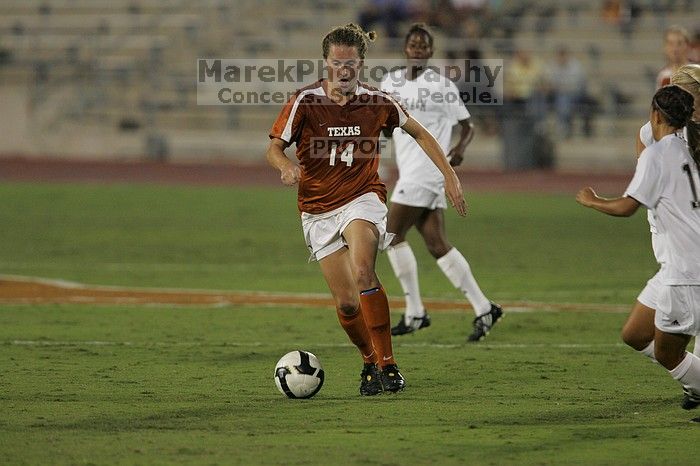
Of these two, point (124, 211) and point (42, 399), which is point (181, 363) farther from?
point (124, 211)

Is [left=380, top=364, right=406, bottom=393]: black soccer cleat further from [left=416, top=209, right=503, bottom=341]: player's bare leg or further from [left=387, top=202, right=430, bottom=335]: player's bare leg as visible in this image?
[left=387, top=202, right=430, bottom=335]: player's bare leg

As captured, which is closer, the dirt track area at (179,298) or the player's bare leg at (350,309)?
the player's bare leg at (350,309)

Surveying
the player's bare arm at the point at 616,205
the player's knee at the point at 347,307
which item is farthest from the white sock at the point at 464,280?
the player's bare arm at the point at 616,205

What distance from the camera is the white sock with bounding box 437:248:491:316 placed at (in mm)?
10070

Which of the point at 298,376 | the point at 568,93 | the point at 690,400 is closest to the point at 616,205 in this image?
the point at 690,400

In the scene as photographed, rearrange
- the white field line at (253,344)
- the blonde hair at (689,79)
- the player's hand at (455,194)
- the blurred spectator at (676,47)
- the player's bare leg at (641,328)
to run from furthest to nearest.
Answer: the blurred spectator at (676,47)
the white field line at (253,344)
the player's hand at (455,194)
the blonde hair at (689,79)
the player's bare leg at (641,328)

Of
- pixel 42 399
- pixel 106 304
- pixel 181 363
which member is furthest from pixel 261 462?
pixel 106 304

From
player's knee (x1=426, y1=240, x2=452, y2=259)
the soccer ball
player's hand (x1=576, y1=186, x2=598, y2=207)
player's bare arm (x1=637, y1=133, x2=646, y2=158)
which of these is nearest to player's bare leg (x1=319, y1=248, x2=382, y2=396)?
the soccer ball

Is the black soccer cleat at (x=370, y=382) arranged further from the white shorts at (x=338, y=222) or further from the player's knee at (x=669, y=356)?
the player's knee at (x=669, y=356)

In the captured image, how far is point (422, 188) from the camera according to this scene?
33.7 feet

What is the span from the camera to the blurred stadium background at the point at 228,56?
2880 cm

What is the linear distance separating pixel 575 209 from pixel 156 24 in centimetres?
1516

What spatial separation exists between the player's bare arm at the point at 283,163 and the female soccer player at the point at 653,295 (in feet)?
6.38

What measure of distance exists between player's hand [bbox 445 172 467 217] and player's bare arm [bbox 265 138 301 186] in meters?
0.94
